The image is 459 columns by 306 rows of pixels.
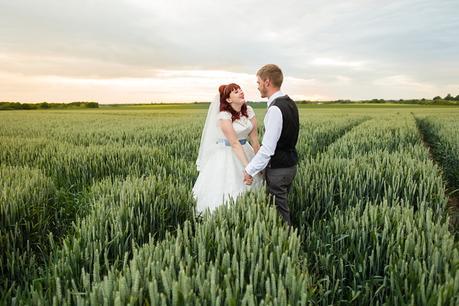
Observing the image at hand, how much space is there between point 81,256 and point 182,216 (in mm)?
1698

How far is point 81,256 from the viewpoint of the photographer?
2.74 metres

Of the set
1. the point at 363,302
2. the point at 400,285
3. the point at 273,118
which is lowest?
the point at 363,302

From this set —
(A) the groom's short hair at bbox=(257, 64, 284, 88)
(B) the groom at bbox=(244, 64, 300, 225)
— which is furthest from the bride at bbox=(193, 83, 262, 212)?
(A) the groom's short hair at bbox=(257, 64, 284, 88)

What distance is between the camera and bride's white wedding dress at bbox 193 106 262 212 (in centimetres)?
490

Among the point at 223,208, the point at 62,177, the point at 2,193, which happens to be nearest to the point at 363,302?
the point at 223,208

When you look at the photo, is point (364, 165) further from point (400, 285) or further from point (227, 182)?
point (400, 285)

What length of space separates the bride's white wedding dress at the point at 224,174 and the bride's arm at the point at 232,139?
0.53 ft

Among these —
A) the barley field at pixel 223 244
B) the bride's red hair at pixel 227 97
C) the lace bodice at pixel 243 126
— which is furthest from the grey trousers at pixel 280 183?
the bride's red hair at pixel 227 97

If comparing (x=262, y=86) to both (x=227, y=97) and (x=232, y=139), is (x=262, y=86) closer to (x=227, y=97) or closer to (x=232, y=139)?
(x=227, y=97)

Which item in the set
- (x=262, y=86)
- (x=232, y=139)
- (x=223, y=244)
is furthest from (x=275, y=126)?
(x=223, y=244)

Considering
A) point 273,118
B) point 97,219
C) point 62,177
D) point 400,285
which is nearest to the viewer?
point 400,285

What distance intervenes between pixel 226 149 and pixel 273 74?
1.40m

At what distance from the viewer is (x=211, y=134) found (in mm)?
5258

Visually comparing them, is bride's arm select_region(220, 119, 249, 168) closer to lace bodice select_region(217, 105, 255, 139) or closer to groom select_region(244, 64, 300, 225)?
lace bodice select_region(217, 105, 255, 139)
